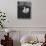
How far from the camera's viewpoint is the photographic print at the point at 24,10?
10.2ft

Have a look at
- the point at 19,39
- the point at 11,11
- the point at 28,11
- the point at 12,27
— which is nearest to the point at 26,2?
the point at 28,11

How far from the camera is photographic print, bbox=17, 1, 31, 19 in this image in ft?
10.2

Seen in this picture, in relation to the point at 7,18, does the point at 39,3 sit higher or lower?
higher

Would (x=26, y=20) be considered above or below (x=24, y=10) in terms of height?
below

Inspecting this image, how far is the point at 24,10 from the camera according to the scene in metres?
3.14

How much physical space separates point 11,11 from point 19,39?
2.17 ft

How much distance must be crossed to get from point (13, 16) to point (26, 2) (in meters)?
0.44

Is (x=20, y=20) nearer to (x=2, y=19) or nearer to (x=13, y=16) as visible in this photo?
(x=13, y=16)

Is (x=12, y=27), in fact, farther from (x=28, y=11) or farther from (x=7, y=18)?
(x=28, y=11)

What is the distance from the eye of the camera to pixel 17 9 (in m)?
3.13

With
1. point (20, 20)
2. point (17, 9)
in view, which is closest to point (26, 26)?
point (20, 20)

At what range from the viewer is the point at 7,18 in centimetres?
311

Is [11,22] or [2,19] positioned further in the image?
[11,22]

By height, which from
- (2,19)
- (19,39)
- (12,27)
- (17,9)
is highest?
(17,9)
